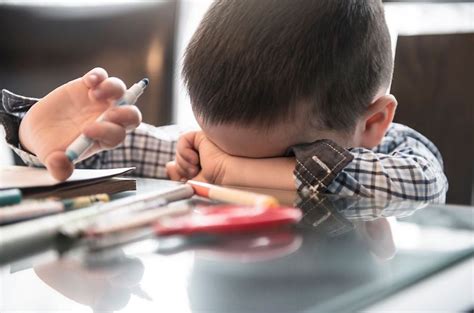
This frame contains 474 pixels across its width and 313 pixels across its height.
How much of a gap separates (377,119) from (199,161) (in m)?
0.21

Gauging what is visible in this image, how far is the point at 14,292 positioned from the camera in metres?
0.37

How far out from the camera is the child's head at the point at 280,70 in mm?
732

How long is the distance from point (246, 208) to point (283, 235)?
0.15 feet

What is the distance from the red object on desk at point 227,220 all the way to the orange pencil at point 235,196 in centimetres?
2

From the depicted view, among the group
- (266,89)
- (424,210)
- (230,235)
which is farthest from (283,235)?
(266,89)

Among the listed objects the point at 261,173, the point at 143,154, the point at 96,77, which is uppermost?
the point at 96,77

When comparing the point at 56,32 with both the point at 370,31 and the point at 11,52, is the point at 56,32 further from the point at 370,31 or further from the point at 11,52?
the point at 370,31

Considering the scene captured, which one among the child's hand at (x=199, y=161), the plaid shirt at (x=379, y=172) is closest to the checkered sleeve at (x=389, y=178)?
the plaid shirt at (x=379, y=172)

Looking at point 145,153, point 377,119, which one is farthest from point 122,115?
point 145,153

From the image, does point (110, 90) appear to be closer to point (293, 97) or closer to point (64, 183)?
point (64, 183)

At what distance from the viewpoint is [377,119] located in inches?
32.7

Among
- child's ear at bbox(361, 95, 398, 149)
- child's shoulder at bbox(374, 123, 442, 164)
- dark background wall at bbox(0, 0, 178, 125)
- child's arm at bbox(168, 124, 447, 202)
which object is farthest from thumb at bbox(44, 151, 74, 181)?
dark background wall at bbox(0, 0, 178, 125)

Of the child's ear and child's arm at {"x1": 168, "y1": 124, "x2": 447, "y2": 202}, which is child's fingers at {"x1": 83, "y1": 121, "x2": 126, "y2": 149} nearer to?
child's arm at {"x1": 168, "y1": 124, "x2": 447, "y2": 202}

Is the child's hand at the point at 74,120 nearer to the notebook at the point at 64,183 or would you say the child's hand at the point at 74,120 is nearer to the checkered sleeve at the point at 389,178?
the notebook at the point at 64,183
